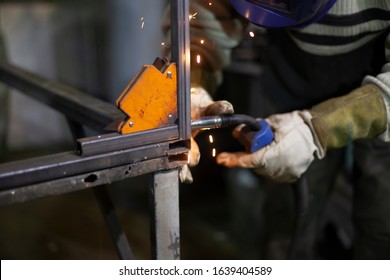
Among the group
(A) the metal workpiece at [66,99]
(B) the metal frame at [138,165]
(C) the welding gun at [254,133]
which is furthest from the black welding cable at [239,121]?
(A) the metal workpiece at [66,99]

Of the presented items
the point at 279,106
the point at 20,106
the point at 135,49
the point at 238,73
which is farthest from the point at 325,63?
the point at 20,106

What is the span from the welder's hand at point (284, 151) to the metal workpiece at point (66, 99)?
350 millimetres

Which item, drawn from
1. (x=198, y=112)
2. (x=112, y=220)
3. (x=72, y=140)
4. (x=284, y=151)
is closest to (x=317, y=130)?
(x=284, y=151)

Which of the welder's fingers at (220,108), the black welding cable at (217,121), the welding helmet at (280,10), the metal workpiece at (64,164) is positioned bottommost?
the metal workpiece at (64,164)

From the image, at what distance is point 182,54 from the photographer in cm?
100

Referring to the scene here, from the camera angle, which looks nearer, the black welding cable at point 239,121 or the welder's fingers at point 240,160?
the black welding cable at point 239,121

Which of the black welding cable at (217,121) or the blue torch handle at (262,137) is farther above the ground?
the black welding cable at (217,121)

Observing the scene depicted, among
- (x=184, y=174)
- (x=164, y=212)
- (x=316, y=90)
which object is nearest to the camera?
(x=164, y=212)

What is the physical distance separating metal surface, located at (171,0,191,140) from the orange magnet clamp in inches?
0.6

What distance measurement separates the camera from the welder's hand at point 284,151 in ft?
4.28

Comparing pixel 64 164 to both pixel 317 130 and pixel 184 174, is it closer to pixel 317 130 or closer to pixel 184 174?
pixel 184 174

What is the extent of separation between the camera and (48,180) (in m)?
0.94

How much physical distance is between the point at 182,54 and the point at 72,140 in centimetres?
222

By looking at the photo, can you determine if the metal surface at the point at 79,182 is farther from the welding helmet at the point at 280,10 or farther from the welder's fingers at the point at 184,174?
the welding helmet at the point at 280,10
